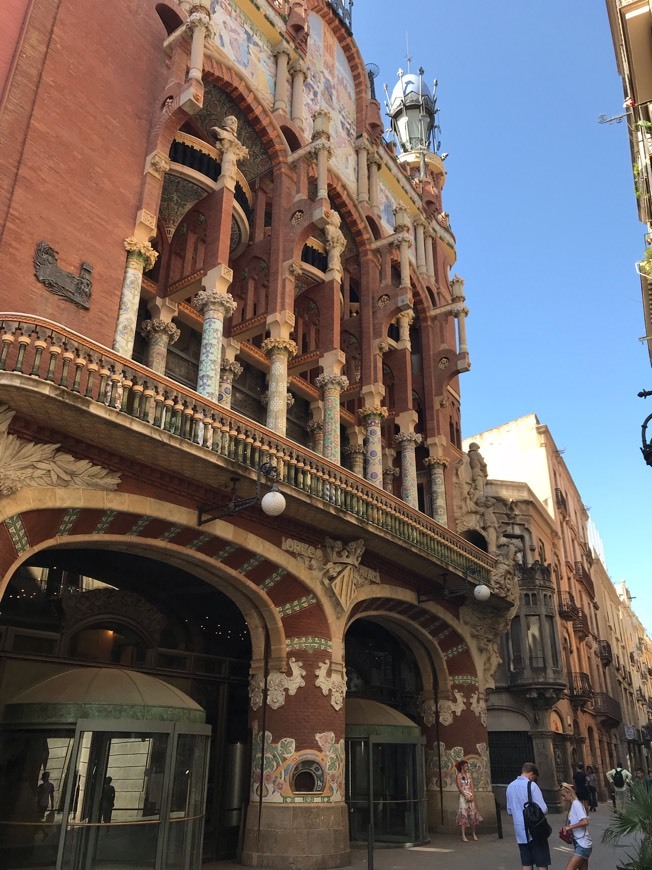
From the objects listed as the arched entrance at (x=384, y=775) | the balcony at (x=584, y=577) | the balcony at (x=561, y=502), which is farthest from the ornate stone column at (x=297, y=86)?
the balcony at (x=584, y=577)

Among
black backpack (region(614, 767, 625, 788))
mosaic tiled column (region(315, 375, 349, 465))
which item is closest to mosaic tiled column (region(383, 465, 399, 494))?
mosaic tiled column (region(315, 375, 349, 465))

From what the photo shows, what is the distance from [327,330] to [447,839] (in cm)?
1206

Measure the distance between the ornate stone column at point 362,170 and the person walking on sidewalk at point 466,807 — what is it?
1598 centimetres

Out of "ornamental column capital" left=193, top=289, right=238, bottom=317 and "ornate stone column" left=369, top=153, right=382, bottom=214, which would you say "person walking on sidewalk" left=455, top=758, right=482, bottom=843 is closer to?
"ornamental column capital" left=193, top=289, right=238, bottom=317

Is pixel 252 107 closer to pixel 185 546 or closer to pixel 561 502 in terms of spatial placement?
pixel 185 546

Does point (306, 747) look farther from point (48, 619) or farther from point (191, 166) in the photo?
point (191, 166)

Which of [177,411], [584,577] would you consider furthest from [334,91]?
[584,577]

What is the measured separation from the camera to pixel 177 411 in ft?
35.1

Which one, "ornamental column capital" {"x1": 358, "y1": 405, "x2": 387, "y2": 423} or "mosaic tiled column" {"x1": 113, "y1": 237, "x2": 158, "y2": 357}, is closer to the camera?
"mosaic tiled column" {"x1": 113, "y1": 237, "x2": 158, "y2": 357}

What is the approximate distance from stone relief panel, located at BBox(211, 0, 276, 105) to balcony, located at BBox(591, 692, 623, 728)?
33493 millimetres

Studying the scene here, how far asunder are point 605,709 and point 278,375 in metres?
33.0

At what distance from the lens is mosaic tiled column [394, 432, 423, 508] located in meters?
19.7

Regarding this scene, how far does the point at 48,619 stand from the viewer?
1184cm

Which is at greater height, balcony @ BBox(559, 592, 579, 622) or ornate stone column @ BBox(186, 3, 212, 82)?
ornate stone column @ BBox(186, 3, 212, 82)
